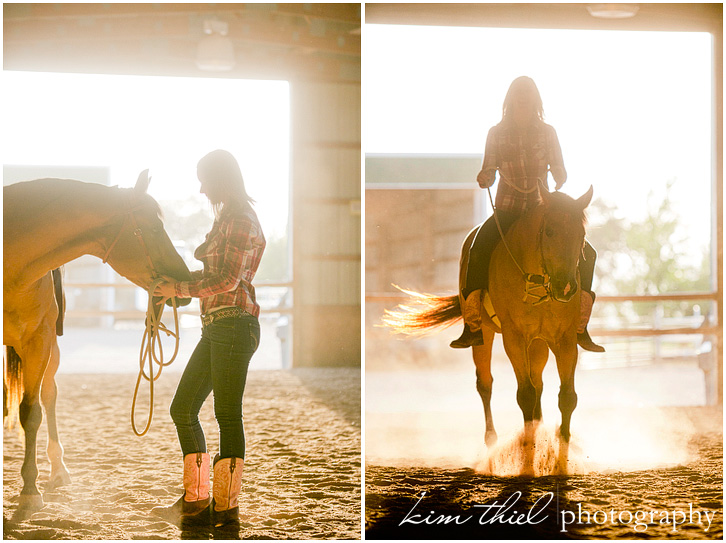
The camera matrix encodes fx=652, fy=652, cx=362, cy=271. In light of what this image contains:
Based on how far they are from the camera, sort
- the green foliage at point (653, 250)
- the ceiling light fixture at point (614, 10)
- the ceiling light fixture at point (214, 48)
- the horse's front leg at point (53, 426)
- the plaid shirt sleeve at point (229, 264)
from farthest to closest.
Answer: the ceiling light fixture at point (214, 48), the green foliage at point (653, 250), the ceiling light fixture at point (614, 10), the horse's front leg at point (53, 426), the plaid shirt sleeve at point (229, 264)

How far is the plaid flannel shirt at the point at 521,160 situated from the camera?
2570 mm

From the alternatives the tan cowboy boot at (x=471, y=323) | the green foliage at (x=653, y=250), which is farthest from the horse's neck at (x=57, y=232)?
the green foliage at (x=653, y=250)

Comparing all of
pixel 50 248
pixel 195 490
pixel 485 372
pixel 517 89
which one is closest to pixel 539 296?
pixel 485 372

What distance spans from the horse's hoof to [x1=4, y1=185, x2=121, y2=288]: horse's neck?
809 mm

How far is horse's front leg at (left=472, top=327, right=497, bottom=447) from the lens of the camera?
2727 millimetres

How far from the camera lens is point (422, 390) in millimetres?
3496

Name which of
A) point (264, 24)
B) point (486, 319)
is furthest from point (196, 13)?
point (486, 319)

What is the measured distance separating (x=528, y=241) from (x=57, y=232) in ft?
5.66

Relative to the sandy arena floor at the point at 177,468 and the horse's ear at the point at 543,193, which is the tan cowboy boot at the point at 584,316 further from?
the sandy arena floor at the point at 177,468

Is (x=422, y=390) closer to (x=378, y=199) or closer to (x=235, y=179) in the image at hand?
(x=378, y=199)

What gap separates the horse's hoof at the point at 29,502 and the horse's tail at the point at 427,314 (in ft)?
5.22

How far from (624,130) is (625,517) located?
1.82 meters

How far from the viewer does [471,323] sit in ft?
8.92

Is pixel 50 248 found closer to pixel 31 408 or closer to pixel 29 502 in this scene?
pixel 31 408
